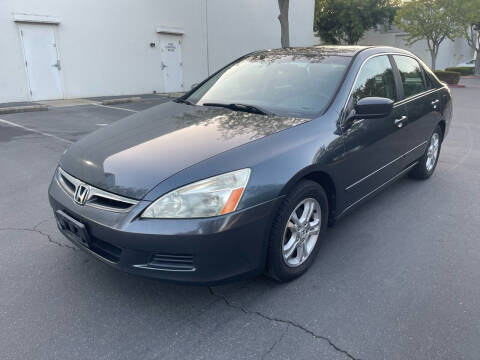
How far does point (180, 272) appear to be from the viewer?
2.33 metres

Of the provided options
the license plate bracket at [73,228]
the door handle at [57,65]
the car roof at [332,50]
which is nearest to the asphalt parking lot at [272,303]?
the license plate bracket at [73,228]

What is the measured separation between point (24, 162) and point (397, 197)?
520 cm

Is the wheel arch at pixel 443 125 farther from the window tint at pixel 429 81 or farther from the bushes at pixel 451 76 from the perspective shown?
the bushes at pixel 451 76

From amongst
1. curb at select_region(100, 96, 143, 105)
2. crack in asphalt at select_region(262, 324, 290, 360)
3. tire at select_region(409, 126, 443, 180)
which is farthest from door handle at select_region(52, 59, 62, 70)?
crack in asphalt at select_region(262, 324, 290, 360)

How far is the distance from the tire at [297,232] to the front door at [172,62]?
47.6ft

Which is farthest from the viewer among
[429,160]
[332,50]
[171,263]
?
[429,160]

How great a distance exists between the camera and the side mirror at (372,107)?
314 cm

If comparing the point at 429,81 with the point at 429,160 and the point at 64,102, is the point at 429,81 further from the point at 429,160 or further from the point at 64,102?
the point at 64,102

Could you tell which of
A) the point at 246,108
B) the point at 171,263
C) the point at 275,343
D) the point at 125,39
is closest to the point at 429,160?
the point at 246,108

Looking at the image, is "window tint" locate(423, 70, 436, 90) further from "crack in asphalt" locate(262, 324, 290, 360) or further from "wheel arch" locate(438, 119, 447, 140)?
"crack in asphalt" locate(262, 324, 290, 360)

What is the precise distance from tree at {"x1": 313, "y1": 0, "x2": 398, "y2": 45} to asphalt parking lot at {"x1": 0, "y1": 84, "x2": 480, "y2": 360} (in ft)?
101

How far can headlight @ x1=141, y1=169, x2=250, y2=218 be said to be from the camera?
227cm

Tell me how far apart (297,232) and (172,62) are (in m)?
15.0

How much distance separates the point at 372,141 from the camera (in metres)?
3.47
